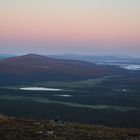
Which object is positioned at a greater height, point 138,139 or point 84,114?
point 138,139

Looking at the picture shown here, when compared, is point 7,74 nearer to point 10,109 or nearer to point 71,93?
point 71,93

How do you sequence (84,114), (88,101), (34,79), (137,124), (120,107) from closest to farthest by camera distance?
(137,124) < (84,114) < (120,107) < (88,101) < (34,79)

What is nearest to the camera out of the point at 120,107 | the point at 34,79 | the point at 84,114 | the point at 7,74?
the point at 84,114

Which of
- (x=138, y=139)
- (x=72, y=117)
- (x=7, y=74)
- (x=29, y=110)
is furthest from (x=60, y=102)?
(x=7, y=74)

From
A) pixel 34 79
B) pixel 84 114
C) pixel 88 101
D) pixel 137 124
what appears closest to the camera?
pixel 137 124

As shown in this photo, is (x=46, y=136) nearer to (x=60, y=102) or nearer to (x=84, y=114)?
(x=84, y=114)

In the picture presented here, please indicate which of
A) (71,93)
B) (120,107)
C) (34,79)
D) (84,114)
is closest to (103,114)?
(84,114)

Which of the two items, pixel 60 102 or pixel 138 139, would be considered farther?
pixel 60 102

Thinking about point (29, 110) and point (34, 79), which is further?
point (34, 79)

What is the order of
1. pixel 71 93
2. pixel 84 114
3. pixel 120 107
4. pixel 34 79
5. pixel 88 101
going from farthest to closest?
1. pixel 34 79
2. pixel 71 93
3. pixel 88 101
4. pixel 120 107
5. pixel 84 114
